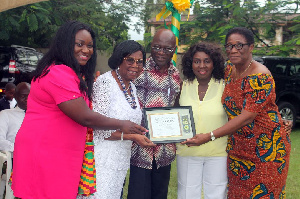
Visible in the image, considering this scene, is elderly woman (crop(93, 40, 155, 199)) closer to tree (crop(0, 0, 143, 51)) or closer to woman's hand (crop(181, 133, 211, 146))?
woman's hand (crop(181, 133, 211, 146))

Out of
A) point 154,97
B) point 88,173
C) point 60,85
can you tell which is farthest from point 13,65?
point 60,85

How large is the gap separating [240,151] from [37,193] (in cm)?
176

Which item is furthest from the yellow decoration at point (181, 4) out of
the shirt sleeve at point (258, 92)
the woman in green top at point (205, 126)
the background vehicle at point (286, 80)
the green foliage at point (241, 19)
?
the background vehicle at point (286, 80)

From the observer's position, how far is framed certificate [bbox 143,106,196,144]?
9.88 feet

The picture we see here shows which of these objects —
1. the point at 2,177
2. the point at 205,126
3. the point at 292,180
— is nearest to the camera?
the point at 205,126

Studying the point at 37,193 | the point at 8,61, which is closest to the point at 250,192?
the point at 37,193

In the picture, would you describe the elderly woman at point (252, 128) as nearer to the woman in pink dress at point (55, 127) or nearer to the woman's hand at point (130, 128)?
the woman's hand at point (130, 128)

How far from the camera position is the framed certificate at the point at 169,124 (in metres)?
3.01

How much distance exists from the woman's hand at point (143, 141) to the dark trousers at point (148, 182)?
30cm

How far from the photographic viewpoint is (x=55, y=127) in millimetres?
2391

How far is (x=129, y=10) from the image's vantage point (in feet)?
44.4

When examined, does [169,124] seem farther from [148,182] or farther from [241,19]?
[241,19]

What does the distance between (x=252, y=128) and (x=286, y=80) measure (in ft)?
25.8

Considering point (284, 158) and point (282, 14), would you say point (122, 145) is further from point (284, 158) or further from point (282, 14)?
point (282, 14)
